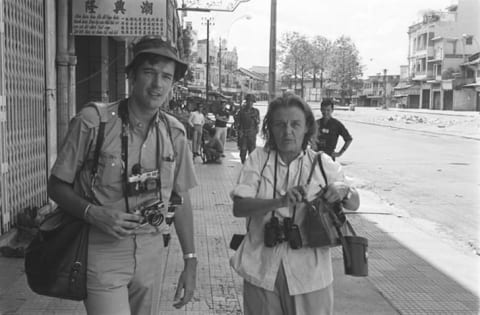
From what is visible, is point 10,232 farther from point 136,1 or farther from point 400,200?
point 400,200

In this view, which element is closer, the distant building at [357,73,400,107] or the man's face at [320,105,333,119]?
the man's face at [320,105,333,119]

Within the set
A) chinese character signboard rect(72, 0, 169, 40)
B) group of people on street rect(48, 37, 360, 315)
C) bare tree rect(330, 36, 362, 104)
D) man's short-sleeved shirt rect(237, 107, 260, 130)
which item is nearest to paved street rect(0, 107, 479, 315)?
group of people on street rect(48, 37, 360, 315)

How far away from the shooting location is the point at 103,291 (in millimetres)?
2289

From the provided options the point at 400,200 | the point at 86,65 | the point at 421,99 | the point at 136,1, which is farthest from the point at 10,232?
the point at 421,99

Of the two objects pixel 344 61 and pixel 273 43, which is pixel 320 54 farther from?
pixel 273 43

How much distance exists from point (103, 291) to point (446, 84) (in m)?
77.9

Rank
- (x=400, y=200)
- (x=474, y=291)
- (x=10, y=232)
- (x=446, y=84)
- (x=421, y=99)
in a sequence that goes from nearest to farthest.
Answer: (x=474, y=291) → (x=10, y=232) → (x=400, y=200) → (x=446, y=84) → (x=421, y=99)

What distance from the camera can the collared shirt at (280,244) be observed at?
8.37 ft

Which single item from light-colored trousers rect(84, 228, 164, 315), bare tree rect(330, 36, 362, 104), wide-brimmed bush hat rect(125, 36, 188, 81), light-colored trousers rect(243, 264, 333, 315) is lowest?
light-colored trousers rect(243, 264, 333, 315)

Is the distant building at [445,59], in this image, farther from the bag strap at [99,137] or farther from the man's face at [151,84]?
the bag strap at [99,137]

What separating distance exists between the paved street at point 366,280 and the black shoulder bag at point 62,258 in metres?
0.42

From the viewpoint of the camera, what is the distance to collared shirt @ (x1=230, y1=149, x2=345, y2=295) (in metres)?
2.55

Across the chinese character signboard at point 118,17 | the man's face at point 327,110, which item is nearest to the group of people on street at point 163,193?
the chinese character signboard at point 118,17

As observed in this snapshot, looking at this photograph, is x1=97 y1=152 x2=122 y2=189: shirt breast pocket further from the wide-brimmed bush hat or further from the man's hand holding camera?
the wide-brimmed bush hat
